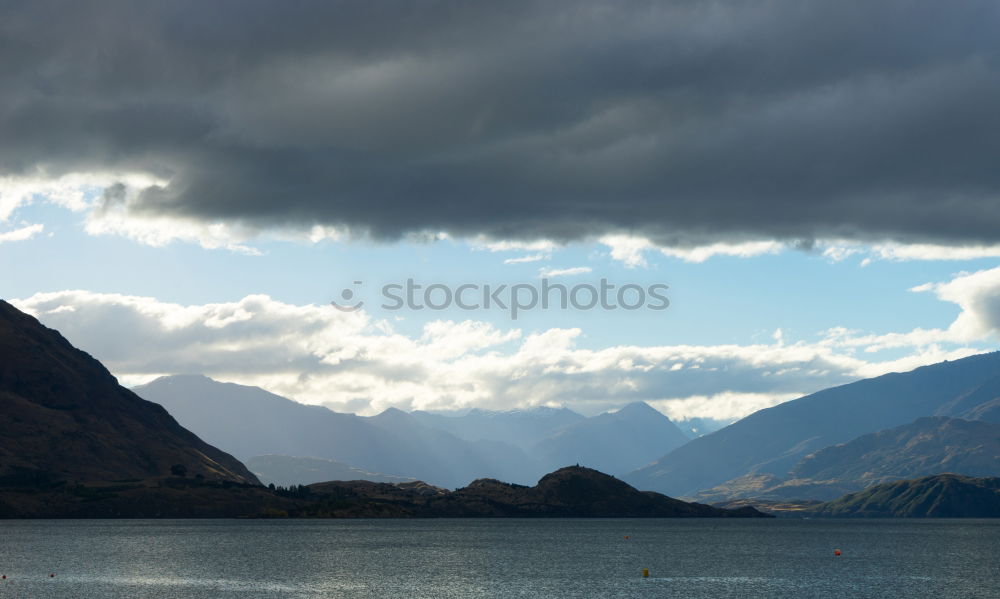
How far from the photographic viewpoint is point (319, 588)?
572ft

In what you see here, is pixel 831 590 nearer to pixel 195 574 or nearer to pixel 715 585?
pixel 715 585

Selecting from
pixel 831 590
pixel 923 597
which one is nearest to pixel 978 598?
pixel 923 597

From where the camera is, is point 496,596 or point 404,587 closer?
point 496,596

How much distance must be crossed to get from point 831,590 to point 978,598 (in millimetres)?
24139

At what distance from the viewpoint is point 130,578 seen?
186375 millimetres

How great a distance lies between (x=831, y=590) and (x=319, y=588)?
92527 millimetres

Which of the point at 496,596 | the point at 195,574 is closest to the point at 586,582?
the point at 496,596

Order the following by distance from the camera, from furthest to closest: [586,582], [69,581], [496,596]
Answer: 1. [586,582]
2. [69,581]
3. [496,596]

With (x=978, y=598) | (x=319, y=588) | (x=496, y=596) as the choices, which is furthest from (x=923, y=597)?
(x=319, y=588)

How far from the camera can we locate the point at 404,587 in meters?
179

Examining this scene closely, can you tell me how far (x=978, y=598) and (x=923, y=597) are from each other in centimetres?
939

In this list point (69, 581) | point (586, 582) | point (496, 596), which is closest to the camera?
point (496, 596)

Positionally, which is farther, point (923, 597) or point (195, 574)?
point (195, 574)

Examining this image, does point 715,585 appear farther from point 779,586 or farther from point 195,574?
point 195,574
